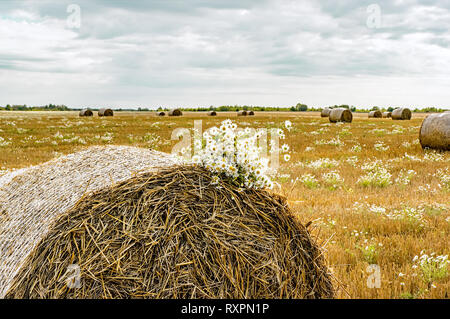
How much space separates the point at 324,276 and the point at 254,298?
0.98m

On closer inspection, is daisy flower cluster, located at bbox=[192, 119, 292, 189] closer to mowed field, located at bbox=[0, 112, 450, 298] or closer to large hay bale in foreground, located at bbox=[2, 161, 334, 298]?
large hay bale in foreground, located at bbox=[2, 161, 334, 298]

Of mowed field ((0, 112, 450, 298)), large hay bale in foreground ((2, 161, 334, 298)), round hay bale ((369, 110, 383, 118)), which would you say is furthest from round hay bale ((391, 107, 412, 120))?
large hay bale in foreground ((2, 161, 334, 298))

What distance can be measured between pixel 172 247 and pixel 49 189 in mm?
2013

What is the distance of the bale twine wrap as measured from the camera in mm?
4148

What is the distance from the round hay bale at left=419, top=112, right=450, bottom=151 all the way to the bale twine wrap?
1514 cm

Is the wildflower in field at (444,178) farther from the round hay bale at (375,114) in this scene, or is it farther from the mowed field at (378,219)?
the round hay bale at (375,114)

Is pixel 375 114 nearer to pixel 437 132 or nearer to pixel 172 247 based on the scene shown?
pixel 437 132

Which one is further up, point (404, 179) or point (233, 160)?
point (233, 160)

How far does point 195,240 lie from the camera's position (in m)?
3.83

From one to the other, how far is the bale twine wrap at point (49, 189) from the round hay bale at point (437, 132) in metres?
15.1

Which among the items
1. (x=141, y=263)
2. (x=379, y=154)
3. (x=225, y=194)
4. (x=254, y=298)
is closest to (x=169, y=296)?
(x=141, y=263)

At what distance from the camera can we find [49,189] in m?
4.84

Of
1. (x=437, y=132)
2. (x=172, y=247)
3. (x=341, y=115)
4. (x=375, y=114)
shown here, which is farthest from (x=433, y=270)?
(x=375, y=114)

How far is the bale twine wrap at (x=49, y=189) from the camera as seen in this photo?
13.6ft
